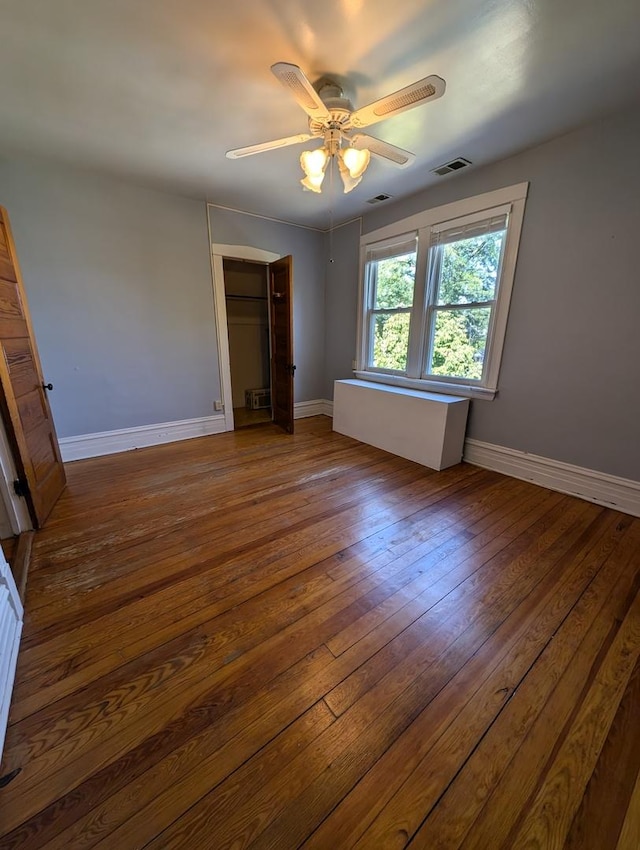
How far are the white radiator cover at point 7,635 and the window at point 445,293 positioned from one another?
3427 mm

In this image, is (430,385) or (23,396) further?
(430,385)

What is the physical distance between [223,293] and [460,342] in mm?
2689

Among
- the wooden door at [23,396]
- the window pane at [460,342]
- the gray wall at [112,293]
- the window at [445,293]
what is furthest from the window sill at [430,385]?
the wooden door at [23,396]

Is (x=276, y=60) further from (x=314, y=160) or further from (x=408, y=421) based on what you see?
(x=408, y=421)

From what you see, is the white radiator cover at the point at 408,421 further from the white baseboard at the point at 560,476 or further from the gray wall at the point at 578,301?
the gray wall at the point at 578,301

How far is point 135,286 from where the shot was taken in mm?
3246

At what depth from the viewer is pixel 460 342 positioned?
3188mm

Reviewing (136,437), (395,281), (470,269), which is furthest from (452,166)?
(136,437)

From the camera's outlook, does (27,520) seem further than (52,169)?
No

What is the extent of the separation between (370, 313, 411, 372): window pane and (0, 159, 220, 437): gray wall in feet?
6.61

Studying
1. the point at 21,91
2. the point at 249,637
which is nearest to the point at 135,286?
the point at 21,91

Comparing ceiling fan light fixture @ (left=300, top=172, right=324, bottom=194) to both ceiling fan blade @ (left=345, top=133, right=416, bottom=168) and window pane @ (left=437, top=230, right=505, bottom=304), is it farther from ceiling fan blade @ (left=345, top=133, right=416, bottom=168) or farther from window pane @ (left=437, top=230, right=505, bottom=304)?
window pane @ (left=437, top=230, right=505, bottom=304)

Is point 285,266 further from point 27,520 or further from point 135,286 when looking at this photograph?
point 27,520

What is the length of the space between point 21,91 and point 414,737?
148 inches
